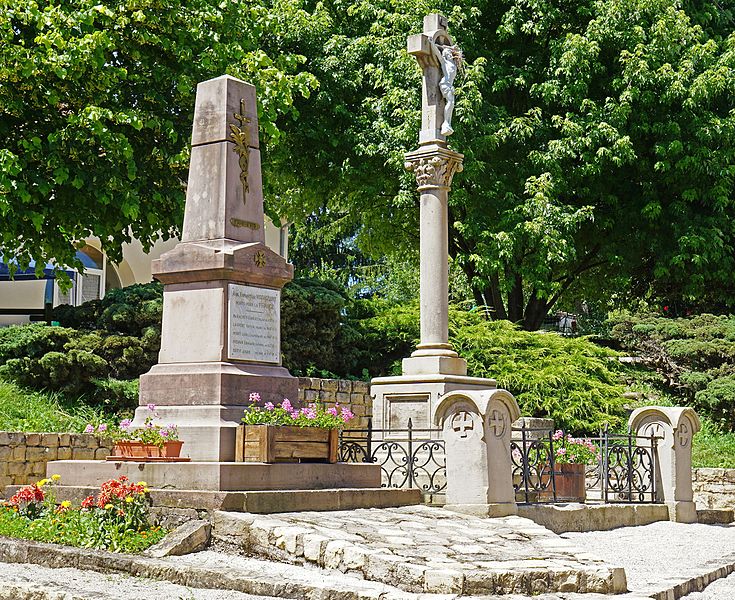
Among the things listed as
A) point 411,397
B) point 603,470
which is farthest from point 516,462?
point 411,397

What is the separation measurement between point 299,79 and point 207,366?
9639 millimetres

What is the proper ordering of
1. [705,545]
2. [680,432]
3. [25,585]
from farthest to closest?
1. [680,432]
2. [705,545]
3. [25,585]

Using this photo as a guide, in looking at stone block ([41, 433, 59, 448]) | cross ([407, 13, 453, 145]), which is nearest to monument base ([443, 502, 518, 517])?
stone block ([41, 433, 59, 448])

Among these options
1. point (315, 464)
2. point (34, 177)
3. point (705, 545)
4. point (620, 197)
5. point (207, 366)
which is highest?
point (620, 197)

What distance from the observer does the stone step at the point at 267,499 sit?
862cm

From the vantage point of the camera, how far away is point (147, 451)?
31.9 ft

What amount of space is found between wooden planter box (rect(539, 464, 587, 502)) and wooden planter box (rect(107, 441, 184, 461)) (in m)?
5.22

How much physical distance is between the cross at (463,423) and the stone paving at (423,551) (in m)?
1.43

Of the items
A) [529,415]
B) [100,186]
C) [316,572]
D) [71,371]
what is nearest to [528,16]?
[529,415]

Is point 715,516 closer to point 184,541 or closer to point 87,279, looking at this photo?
point 184,541

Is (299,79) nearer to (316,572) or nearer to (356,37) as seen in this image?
(356,37)

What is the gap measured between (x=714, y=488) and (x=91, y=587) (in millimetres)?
13626

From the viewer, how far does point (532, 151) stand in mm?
22000

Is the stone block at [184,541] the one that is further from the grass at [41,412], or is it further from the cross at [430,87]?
the cross at [430,87]
